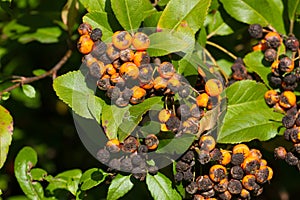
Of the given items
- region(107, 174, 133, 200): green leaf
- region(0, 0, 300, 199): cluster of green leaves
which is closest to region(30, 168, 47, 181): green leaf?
region(0, 0, 300, 199): cluster of green leaves

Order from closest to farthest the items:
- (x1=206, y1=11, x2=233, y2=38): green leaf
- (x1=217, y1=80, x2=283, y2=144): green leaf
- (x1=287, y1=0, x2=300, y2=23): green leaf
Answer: (x1=217, y1=80, x2=283, y2=144): green leaf, (x1=287, y1=0, x2=300, y2=23): green leaf, (x1=206, y1=11, x2=233, y2=38): green leaf

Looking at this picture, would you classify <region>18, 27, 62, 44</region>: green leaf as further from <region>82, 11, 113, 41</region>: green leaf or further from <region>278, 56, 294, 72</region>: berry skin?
<region>278, 56, 294, 72</region>: berry skin

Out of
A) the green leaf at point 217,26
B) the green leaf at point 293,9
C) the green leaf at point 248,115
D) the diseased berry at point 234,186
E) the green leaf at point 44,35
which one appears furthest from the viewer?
the green leaf at point 44,35

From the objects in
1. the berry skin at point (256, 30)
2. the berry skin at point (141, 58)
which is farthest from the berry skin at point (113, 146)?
the berry skin at point (256, 30)

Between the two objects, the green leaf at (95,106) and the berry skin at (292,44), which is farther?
the berry skin at (292,44)

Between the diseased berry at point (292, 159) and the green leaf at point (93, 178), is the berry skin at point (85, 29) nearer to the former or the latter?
the green leaf at point (93, 178)

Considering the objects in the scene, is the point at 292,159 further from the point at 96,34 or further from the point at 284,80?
the point at 96,34

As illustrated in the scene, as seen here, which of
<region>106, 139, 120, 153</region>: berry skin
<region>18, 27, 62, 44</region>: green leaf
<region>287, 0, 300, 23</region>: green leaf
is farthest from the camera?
<region>18, 27, 62, 44</region>: green leaf
